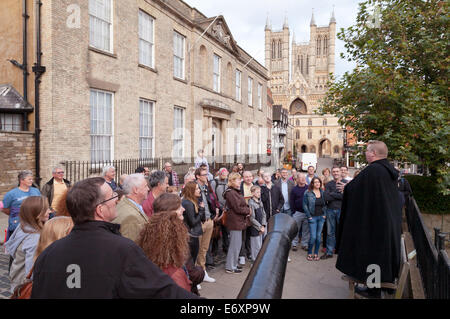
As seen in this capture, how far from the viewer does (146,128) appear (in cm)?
1473

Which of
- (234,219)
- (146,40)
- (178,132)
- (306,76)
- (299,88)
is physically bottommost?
(234,219)

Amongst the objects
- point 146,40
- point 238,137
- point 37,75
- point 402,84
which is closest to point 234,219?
point 402,84

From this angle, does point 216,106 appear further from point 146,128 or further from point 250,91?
point 250,91

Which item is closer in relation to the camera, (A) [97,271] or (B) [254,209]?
(A) [97,271]

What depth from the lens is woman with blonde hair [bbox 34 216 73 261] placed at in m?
2.72

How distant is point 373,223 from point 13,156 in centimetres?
1033

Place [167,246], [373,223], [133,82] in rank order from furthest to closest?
[133,82] → [373,223] → [167,246]

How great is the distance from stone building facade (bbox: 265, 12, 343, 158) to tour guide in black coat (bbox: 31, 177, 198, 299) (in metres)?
93.6

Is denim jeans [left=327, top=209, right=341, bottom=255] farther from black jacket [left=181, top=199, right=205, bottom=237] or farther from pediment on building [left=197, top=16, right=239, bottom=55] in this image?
pediment on building [left=197, top=16, right=239, bottom=55]

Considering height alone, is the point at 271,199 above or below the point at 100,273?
below

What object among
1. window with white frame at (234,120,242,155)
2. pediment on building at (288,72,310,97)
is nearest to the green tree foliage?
window with white frame at (234,120,242,155)

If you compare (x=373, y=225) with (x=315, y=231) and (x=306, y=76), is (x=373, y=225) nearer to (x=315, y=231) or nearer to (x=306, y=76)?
(x=315, y=231)

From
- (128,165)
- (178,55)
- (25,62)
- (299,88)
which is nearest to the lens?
(25,62)
